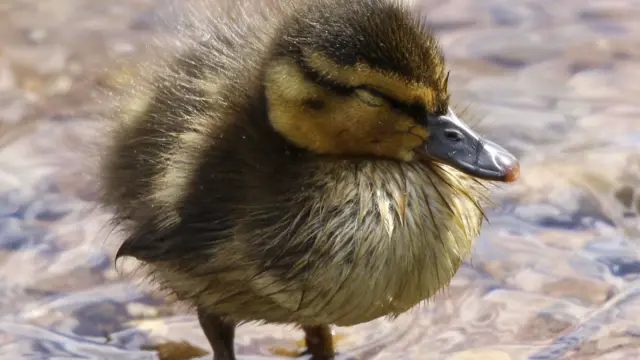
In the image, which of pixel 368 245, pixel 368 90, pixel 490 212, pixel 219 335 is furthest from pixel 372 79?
pixel 490 212

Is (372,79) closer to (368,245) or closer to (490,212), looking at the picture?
(368,245)

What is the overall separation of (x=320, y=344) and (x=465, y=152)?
2.50 feet

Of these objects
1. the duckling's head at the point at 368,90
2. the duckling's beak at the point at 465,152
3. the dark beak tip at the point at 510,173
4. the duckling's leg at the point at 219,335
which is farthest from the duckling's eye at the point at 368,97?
the duckling's leg at the point at 219,335

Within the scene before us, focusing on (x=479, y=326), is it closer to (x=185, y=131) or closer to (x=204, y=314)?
(x=204, y=314)

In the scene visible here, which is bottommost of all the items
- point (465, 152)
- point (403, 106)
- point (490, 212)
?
point (490, 212)

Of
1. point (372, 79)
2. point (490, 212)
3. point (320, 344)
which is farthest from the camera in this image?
point (490, 212)

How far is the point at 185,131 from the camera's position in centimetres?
251

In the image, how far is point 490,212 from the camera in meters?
3.33

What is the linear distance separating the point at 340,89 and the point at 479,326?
3.01 ft

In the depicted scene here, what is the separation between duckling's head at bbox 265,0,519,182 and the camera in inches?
88.7

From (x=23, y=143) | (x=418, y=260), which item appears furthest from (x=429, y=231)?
(x=23, y=143)

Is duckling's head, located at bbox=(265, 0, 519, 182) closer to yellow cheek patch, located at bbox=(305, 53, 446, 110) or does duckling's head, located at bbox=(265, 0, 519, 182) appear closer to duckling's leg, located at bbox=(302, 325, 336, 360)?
yellow cheek patch, located at bbox=(305, 53, 446, 110)

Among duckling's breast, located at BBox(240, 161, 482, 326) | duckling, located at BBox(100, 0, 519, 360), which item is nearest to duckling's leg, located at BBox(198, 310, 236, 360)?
duckling, located at BBox(100, 0, 519, 360)

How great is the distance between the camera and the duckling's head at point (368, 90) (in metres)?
2.25
